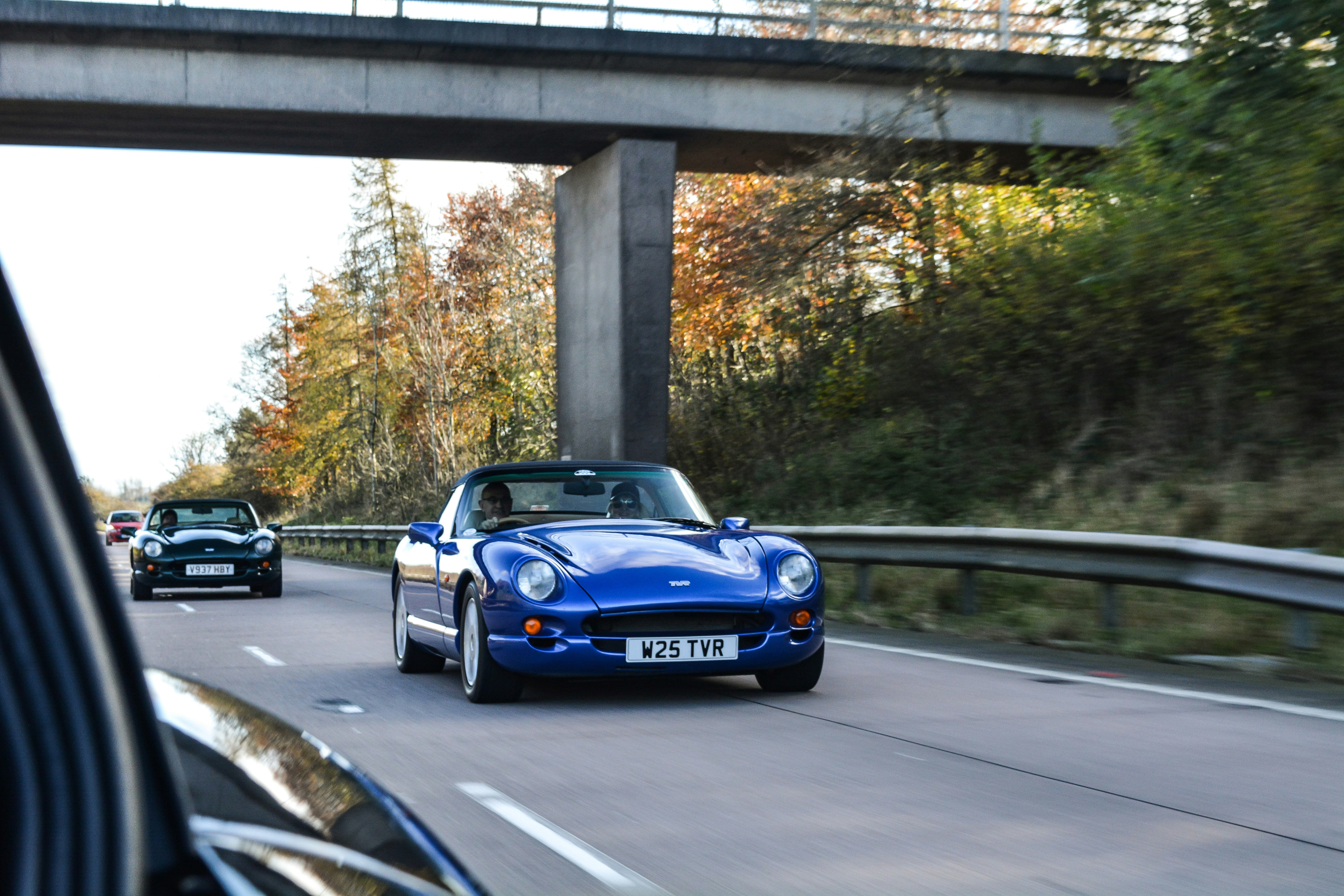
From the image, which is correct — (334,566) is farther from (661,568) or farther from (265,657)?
(661,568)

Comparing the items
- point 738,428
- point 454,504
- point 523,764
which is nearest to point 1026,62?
point 738,428

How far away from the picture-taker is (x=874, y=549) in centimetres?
1368

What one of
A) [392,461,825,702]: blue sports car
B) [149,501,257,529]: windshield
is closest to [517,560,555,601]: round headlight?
[392,461,825,702]: blue sports car

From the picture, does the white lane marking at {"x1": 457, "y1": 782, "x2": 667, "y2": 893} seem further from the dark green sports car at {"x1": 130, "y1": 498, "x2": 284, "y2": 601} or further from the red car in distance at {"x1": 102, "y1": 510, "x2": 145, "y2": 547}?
the red car in distance at {"x1": 102, "y1": 510, "x2": 145, "y2": 547}

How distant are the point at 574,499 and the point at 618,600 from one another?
190 cm

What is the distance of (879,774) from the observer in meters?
5.91

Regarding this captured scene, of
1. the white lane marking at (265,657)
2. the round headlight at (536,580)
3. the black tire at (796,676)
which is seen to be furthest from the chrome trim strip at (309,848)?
the white lane marking at (265,657)

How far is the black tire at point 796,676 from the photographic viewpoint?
325 inches

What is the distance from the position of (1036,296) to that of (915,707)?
38.1 ft

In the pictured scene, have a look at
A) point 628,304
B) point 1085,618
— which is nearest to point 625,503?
point 1085,618

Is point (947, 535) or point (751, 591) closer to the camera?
point (751, 591)

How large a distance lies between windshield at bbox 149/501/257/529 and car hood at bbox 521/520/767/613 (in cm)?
1307

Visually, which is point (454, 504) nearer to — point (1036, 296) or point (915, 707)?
point (915, 707)

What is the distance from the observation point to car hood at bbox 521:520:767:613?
756 cm
